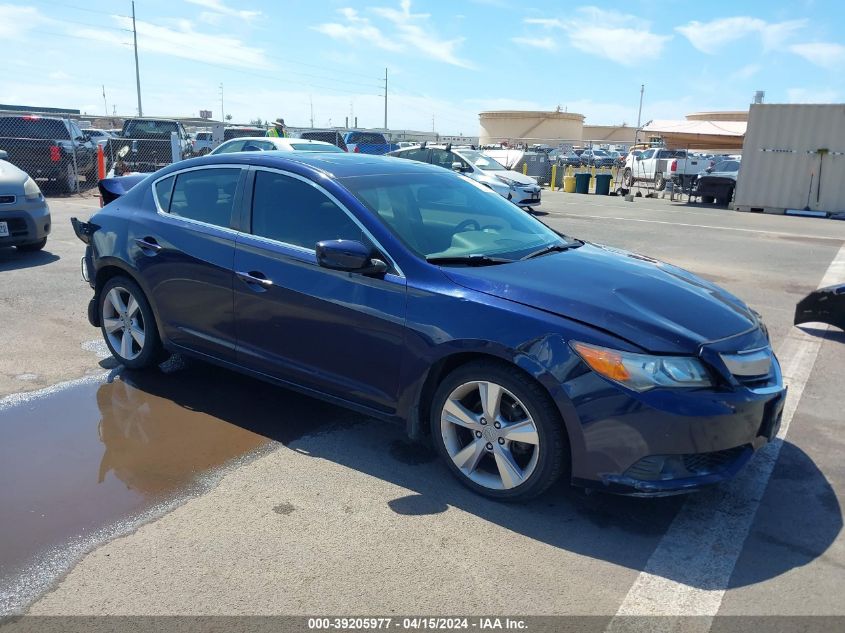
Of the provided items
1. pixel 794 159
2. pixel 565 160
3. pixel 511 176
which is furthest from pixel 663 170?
pixel 565 160

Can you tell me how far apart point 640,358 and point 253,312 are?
2.30 meters

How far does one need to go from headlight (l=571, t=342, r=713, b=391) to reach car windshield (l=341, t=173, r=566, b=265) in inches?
38.8

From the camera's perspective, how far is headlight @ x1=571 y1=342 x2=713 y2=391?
10.1 feet

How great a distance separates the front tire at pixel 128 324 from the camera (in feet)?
16.3

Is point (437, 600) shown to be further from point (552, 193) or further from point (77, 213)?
point (552, 193)

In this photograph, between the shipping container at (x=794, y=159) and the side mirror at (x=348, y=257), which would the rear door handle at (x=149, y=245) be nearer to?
the side mirror at (x=348, y=257)

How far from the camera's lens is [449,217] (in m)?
4.37

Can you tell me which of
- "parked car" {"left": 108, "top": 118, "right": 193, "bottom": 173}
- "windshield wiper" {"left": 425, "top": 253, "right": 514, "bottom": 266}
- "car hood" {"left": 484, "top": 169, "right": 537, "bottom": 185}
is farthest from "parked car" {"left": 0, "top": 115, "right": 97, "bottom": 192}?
"windshield wiper" {"left": 425, "top": 253, "right": 514, "bottom": 266}

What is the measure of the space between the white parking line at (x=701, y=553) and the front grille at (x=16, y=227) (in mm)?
8565

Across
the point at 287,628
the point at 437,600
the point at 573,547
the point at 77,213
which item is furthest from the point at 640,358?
the point at 77,213

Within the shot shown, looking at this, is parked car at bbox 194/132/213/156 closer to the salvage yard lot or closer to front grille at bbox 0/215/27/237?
front grille at bbox 0/215/27/237

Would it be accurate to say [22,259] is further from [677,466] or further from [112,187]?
[677,466]

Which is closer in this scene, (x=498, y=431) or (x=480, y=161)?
(x=498, y=431)

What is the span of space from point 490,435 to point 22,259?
318 inches
